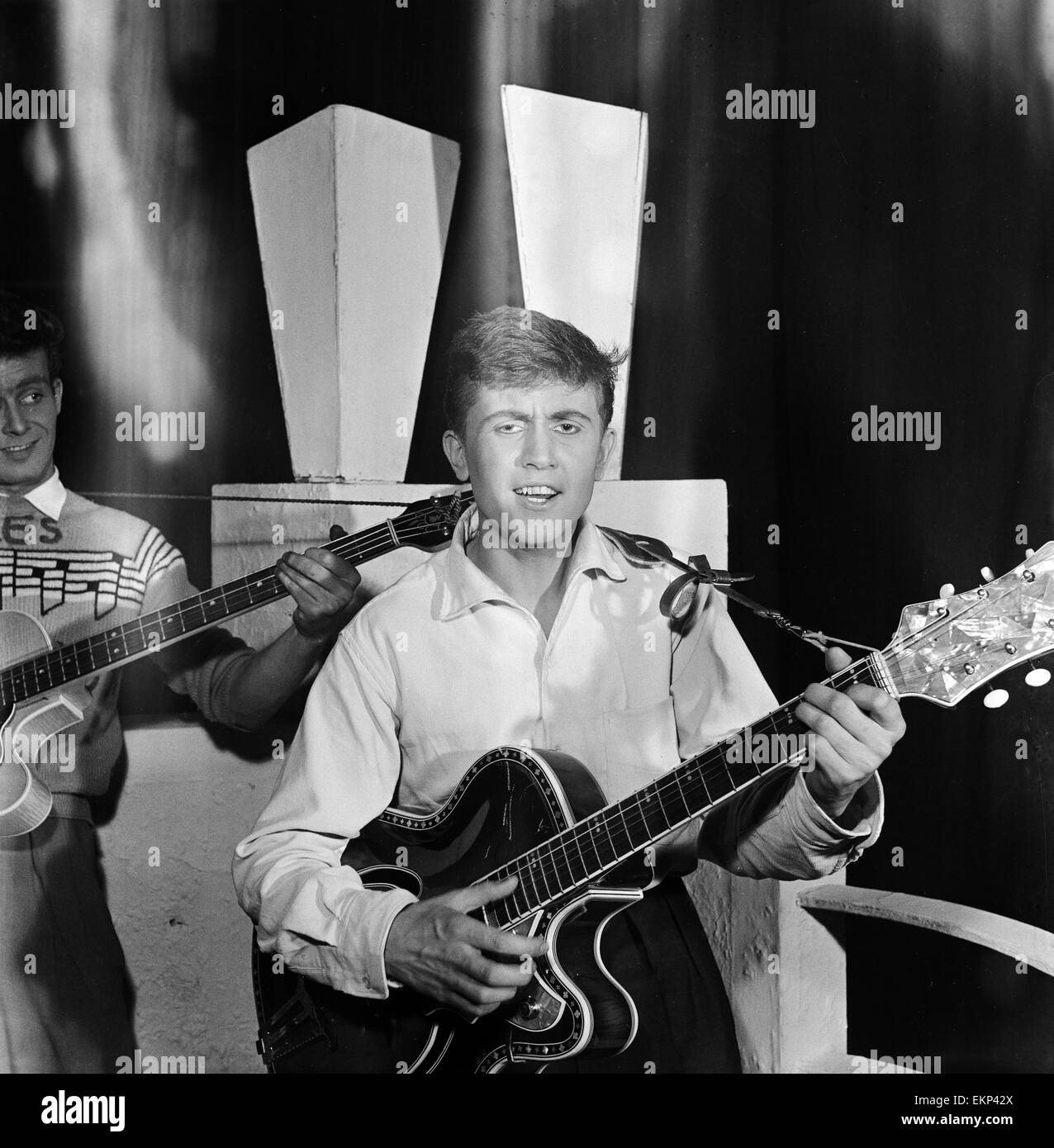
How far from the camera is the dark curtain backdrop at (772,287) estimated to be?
227cm

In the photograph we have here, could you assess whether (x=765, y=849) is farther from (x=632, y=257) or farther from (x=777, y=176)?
(x=777, y=176)

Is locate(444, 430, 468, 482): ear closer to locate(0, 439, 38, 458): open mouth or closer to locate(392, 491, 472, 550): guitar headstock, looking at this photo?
locate(392, 491, 472, 550): guitar headstock

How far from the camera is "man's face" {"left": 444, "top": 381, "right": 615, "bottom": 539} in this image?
2.18m

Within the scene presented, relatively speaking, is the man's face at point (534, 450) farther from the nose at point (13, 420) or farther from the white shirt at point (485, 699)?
the nose at point (13, 420)

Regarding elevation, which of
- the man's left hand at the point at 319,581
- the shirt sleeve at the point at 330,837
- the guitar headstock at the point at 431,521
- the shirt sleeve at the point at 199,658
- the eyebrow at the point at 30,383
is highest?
the eyebrow at the point at 30,383

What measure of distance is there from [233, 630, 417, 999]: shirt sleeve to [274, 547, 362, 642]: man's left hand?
0.07 metres

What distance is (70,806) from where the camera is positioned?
228 centimetres

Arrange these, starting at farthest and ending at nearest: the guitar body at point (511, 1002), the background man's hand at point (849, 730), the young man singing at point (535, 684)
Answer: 1. the young man singing at point (535, 684)
2. the guitar body at point (511, 1002)
3. the background man's hand at point (849, 730)

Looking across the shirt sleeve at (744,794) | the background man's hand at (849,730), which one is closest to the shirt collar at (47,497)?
the shirt sleeve at (744,794)

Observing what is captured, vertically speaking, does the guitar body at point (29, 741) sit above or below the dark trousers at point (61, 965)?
above

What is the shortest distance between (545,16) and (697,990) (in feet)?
6.10

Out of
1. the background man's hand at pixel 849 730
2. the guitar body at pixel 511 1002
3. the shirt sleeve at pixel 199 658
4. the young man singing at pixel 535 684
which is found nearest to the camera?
the background man's hand at pixel 849 730

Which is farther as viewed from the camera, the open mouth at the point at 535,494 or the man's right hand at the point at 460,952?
the open mouth at the point at 535,494

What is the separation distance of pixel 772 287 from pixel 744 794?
964 millimetres
